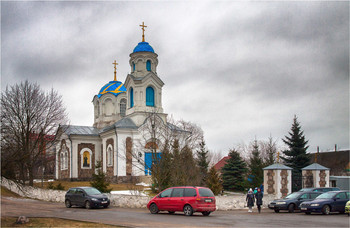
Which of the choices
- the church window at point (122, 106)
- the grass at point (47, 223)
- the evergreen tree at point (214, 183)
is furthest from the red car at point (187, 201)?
the church window at point (122, 106)

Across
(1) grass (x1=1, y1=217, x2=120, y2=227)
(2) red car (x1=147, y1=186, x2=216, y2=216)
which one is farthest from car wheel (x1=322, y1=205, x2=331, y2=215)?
(1) grass (x1=1, y1=217, x2=120, y2=227)

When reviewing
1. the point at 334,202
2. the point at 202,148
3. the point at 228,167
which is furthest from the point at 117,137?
the point at 334,202

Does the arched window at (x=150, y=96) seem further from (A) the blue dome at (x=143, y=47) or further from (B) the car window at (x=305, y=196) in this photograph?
(B) the car window at (x=305, y=196)

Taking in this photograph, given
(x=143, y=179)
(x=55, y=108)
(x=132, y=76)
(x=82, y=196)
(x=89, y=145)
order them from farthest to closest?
(x=89, y=145) < (x=132, y=76) < (x=143, y=179) < (x=55, y=108) < (x=82, y=196)

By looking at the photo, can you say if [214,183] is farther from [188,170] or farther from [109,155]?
[109,155]

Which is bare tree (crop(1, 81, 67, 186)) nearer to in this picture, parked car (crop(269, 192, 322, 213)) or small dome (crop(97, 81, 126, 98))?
small dome (crop(97, 81, 126, 98))

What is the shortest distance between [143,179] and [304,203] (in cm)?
2269

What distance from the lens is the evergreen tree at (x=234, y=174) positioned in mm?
39156

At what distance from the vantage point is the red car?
1838cm

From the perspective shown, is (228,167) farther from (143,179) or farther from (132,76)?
(132,76)

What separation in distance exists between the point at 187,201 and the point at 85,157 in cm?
3143

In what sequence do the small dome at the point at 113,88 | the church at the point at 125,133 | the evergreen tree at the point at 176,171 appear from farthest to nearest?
the small dome at the point at 113,88 < the church at the point at 125,133 < the evergreen tree at the point at 176,171

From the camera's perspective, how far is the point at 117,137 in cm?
4228

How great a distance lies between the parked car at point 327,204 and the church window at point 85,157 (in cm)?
3205
